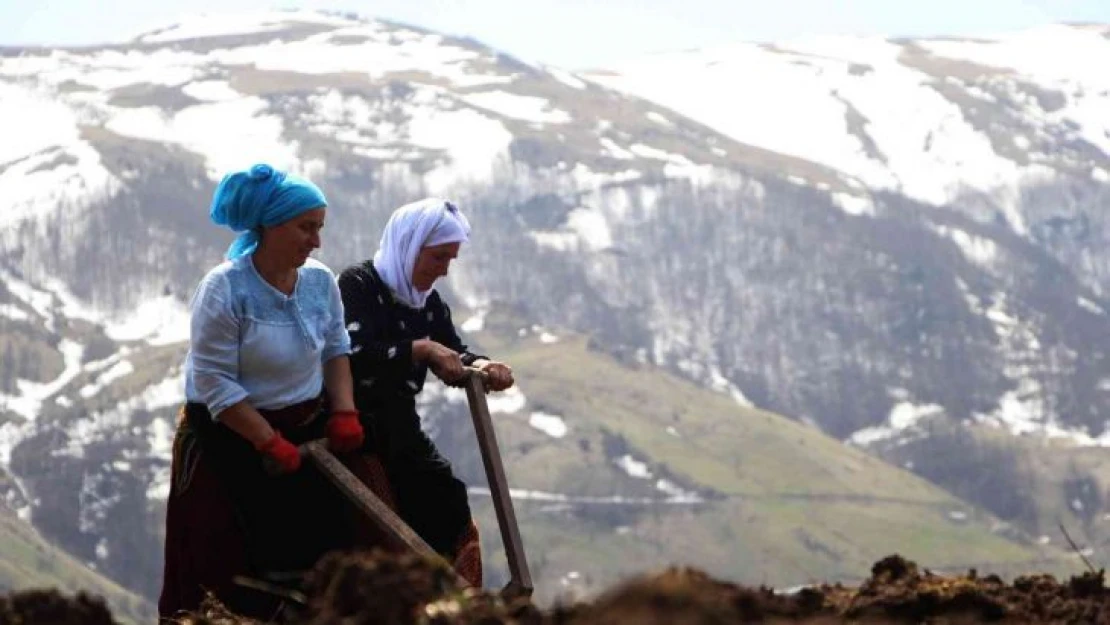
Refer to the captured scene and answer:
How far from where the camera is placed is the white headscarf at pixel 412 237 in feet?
36.7

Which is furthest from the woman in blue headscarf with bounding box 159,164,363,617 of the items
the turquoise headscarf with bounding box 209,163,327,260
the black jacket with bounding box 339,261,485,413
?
the black jacket with bounding box 339,261,485,413

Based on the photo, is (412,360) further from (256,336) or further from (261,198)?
(261,198)

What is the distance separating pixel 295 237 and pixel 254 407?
75 cm

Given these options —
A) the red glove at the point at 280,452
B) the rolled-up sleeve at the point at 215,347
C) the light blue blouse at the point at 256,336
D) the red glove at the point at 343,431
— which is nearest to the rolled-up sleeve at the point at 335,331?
the light blue blouse at the point at 256,336

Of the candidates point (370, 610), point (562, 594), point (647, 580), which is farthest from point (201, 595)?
point (647, 580)

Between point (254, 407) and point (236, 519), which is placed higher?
point (254, 407)

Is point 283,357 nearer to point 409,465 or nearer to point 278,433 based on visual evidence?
point 278,433

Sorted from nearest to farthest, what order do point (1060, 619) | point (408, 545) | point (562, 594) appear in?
point (562, 594), point (1060, 619), point (408, 545)

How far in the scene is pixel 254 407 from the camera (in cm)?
991

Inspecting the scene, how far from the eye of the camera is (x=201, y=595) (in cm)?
998

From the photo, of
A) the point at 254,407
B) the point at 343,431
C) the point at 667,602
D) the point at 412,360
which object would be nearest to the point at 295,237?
the point at 254,407

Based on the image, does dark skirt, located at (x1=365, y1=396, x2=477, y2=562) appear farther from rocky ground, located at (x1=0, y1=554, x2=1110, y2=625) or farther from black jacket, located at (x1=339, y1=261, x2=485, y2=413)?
rocky ground, located at (x1=0, y1=554, x2=1110, y2=625)

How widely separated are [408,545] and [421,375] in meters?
2.18

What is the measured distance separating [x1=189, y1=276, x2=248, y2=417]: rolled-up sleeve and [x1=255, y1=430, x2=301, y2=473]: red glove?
0.23 meters
